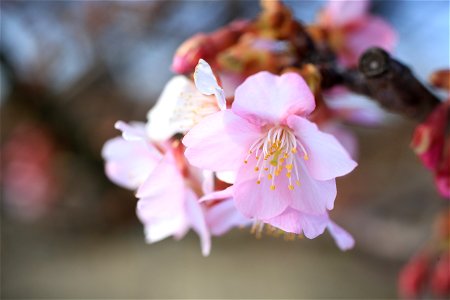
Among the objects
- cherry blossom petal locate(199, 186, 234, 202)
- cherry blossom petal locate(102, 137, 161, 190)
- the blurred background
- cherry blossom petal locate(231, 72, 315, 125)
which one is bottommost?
cherry blossom petal locate(199, 186, 234, 202)

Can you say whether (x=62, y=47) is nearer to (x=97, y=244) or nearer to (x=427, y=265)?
(x=97, y=244)

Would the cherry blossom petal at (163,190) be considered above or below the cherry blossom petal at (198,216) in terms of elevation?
above

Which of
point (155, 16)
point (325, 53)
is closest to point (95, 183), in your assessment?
point (155, 16)

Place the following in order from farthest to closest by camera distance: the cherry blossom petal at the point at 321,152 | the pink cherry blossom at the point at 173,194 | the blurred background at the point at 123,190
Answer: the blurred background at the point at 123,190
the pink cherry blossom at the point at 173,194
the cherry blossom petal at the point at 321,152

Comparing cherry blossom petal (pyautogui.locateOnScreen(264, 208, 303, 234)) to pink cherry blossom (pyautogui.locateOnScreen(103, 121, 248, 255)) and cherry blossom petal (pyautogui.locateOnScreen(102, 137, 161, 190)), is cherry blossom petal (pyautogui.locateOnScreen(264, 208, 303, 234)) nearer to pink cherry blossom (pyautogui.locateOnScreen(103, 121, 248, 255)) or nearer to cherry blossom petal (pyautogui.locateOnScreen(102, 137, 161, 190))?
pink cherry blossom (pyautogui.locateOnScreen(103, 121, 248, 255))

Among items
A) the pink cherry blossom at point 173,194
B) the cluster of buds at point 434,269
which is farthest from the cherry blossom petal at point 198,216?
the cluster of buds at point 434,269

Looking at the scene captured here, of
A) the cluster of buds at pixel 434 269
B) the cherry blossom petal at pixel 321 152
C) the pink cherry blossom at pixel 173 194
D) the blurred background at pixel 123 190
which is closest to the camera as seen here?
the cherry blossom petal at pixel 321 152

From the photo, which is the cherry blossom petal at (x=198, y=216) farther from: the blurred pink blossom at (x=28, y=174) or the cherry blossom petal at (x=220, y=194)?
the blurred pink blossom at (x=28, y=174)

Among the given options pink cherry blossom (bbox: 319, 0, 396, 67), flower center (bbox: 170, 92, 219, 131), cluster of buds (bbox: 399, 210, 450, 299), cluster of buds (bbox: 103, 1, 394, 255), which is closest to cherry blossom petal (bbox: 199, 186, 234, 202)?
cluster of buds (bbox: 103, 1, 394, 255)
